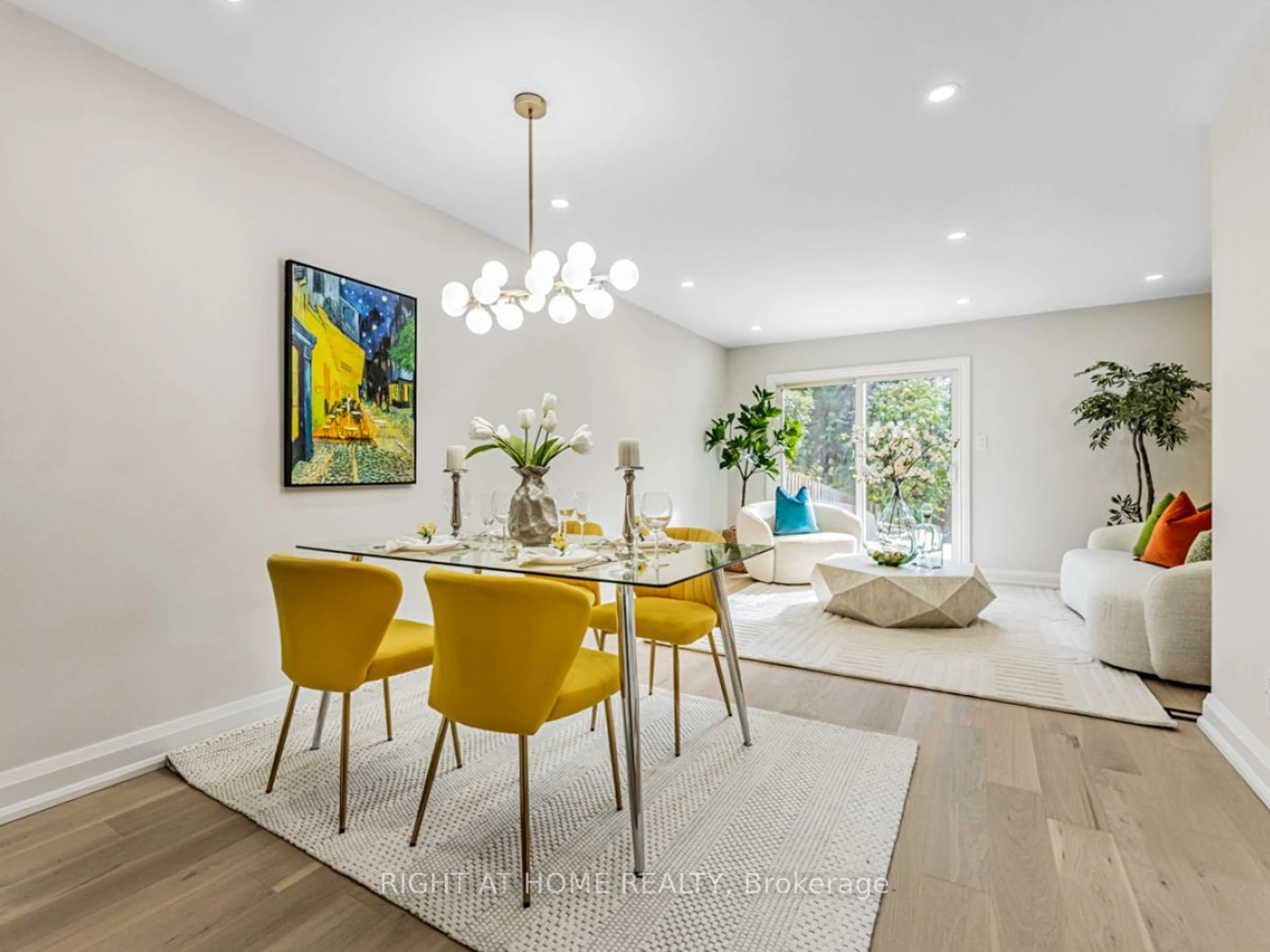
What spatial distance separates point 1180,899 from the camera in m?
1.46

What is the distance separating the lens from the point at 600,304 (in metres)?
2.32

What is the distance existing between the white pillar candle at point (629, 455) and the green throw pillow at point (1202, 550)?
2888mm

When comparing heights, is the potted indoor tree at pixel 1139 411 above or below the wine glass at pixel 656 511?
above

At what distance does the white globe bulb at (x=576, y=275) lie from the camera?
2143 millimetres

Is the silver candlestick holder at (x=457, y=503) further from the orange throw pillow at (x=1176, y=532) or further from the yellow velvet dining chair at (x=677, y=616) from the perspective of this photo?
the orange throw pillow at (x=1176, y=532)

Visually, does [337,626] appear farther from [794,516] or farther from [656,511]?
[794,516]

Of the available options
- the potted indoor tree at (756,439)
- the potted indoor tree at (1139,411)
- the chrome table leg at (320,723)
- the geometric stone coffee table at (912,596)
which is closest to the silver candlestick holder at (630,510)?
the chrome table leg at (320,723)

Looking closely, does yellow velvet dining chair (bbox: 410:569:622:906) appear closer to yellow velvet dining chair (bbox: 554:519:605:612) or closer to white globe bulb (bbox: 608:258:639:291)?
yellow velvet dining chair (bbox: 554:519:605:612)

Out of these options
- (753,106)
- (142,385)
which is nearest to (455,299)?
(142,385)

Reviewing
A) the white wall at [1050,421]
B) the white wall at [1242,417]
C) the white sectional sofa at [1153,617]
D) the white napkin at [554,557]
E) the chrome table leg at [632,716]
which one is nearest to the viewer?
the chrome table leg at [632,716]

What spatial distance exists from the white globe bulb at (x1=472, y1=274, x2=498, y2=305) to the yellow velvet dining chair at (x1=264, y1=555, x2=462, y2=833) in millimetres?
1099

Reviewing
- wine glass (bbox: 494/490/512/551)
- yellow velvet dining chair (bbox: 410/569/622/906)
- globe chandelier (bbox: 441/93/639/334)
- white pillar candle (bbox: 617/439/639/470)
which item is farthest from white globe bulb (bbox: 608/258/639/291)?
yellow velvet dining chair (bbox: 410/569/622/906)

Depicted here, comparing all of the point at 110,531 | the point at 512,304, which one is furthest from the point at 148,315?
the point at 512,304

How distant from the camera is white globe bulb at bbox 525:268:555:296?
2143 millimetres
